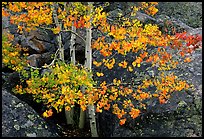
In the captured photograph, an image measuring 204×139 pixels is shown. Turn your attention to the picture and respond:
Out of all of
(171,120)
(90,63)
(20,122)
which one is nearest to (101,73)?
(90,63)

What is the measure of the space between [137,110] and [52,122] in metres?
4.07

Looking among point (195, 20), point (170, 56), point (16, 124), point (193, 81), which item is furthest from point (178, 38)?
point (16, 124)

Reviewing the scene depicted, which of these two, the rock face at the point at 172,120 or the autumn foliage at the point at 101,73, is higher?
the autumn foliage at the point at 101,73

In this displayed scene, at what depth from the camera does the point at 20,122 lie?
471 inches

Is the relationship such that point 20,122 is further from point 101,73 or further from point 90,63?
point 101,73

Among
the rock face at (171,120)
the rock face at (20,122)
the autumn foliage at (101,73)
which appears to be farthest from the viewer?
the rock face at (20,122)

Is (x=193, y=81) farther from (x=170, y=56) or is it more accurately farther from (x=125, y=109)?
(x=125, y=109)

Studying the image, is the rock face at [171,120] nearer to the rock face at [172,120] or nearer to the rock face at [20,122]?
the rock face at [172,120]

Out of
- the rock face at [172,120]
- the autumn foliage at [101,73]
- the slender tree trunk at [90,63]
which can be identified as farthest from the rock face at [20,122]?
the rock face at [172,120]

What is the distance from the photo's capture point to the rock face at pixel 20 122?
1168 centimetres

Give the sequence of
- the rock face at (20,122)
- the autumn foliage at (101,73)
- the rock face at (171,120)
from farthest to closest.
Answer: the rock face at (20,122) < the rock face at (171,120) < the autumn foliage at (101,73)

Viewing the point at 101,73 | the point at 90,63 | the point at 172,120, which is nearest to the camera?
the point at 172,120

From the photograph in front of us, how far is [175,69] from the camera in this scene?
1338cm

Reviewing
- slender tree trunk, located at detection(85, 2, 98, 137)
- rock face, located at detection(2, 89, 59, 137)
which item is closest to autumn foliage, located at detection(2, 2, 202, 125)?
slender tree trunk, located at detection(85, 2, 98, 137)
